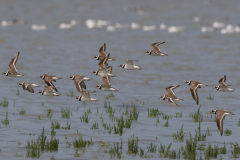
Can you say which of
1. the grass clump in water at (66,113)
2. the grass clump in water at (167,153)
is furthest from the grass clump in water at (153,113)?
the grass clump in water at (167,153)

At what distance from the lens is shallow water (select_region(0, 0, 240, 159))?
1570 cm

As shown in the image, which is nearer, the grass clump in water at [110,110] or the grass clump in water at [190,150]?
the grass clump in water at [190,150]

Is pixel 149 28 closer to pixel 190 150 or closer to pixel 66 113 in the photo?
pixel 66 113

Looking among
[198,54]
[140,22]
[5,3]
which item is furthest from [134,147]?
[5,3]

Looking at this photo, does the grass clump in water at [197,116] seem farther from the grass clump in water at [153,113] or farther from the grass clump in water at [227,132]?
the grass clump in water at [227,132]

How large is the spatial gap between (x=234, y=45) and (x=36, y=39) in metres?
22.0

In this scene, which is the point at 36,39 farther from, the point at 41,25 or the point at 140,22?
the point at 140,22

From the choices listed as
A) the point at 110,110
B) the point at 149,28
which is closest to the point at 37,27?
the point at 149,28

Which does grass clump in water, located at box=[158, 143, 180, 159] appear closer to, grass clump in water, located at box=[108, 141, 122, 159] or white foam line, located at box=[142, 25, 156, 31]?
grass clump in water, located at box=[108, 141, 122, 159]

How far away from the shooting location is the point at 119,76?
3088 cm

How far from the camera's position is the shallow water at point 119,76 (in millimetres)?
15695

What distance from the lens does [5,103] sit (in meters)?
19.9

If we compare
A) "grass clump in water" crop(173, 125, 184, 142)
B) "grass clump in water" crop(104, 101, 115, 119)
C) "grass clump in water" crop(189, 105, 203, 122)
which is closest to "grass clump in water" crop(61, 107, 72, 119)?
"grass clump in water" crop(104, 101, 115, 119)

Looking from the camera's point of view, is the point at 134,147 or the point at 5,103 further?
the point at 5,103
